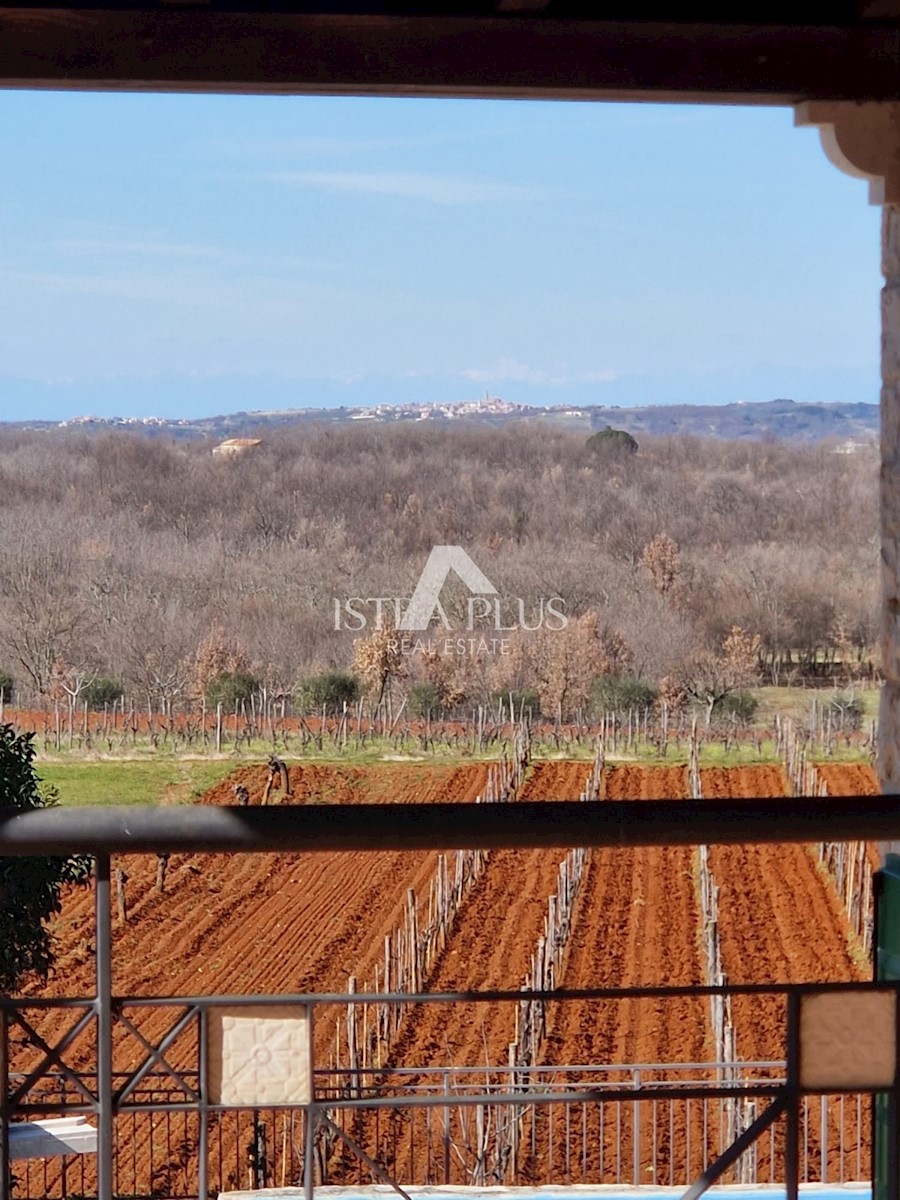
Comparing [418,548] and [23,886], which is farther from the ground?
[418,548]

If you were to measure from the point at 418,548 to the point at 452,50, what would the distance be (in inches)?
467

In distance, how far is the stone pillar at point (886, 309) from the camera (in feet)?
5.67

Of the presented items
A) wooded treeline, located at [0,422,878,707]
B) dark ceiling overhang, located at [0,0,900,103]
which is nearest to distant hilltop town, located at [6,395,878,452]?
wooded treeline, located at [0,422,878,707]

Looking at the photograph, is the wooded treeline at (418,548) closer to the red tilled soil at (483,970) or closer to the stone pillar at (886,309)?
the red tilled soil at (483,970)

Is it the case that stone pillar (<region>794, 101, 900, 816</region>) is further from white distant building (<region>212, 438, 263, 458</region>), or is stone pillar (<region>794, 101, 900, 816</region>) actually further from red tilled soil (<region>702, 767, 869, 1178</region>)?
white distant building (<region>212, 438, 263, 458</region>)

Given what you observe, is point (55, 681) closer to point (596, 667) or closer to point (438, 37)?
point (596, 667)

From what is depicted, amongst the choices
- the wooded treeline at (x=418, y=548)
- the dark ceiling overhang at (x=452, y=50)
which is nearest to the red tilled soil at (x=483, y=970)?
the wooded treeline at (x=418, y=548)

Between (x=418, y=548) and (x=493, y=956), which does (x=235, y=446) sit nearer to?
(x=418, y=548)

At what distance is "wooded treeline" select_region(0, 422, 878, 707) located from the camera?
12.5 metres

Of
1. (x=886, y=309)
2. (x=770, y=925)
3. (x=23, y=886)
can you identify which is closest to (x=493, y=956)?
(x=770, y=925)

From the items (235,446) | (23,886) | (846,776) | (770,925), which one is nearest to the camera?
(23,886)

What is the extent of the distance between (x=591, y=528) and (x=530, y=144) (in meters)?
5.95

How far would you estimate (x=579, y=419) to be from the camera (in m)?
14.5

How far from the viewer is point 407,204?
1708 cm
